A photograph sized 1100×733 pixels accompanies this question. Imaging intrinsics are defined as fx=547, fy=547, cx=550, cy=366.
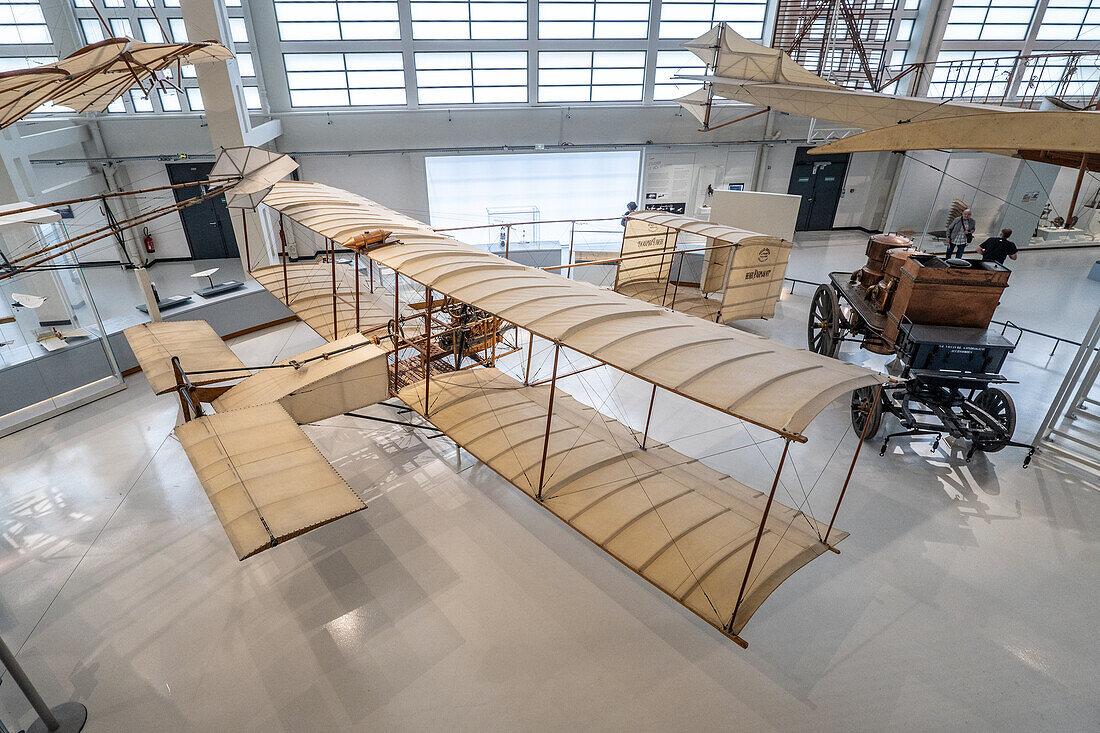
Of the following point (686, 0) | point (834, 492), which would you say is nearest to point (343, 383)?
point (834, 492)

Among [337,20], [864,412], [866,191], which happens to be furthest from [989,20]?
[337,20]

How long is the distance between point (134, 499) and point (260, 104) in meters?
12.8

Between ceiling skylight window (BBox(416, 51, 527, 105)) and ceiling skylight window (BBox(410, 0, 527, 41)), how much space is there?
19.0 inches

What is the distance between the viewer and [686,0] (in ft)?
55.4

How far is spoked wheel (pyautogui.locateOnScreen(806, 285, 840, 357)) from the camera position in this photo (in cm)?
999

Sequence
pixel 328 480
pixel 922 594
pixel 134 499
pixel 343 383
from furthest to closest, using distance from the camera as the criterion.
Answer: pixel 134 499, pixel 343 383, pixel 922 594, pixel 328 480

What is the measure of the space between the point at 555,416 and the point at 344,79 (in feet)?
46.6

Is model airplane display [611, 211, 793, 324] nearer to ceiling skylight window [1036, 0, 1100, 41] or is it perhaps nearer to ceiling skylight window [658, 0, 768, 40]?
ceiling skylight window [658, 0, 768, 40]

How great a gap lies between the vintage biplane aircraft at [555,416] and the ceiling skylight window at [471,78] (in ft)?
33.5

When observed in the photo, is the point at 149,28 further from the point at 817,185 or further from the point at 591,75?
the point at 817,185

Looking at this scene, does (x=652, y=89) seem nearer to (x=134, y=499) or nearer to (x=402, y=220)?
(x=402, y=220)

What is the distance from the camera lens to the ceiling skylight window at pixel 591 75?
56.1 feet

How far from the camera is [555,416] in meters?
6.89

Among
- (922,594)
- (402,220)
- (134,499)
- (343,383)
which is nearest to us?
(922,594)
